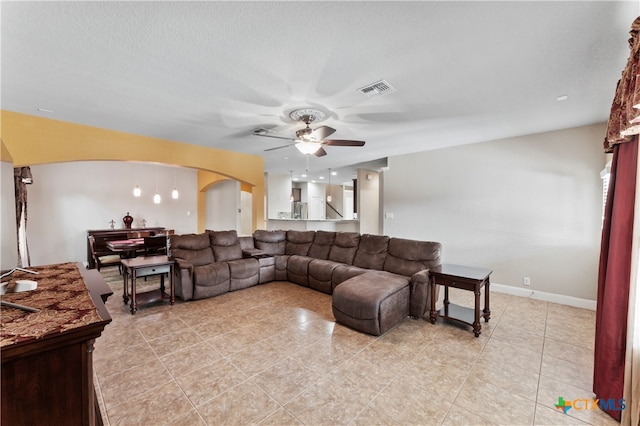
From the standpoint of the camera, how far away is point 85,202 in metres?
6.55

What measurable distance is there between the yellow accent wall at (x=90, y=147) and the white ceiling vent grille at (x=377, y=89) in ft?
9.89

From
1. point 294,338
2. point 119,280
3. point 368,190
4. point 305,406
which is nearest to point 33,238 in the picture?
point 119,280

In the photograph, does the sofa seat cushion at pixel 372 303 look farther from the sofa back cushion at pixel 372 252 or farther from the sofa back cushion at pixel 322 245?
the sofa back cushion at pixel 322 245

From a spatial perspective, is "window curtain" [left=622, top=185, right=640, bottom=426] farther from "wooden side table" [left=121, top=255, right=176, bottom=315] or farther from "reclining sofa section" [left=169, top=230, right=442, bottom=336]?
"wooden side table" [left=121, top=255, right=176, bottom=315]

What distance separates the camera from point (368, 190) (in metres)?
8.32

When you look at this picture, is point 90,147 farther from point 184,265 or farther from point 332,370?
point 332,370

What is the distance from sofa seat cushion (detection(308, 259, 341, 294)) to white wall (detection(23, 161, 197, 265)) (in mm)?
5798

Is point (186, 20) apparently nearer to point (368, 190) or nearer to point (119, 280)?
point (119, 280)

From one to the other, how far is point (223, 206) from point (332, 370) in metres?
7.72

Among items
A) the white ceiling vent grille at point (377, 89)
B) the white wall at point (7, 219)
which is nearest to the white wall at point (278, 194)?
the white ceiling vent grille at point (377, 89)

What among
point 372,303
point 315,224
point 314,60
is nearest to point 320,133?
point 314,60

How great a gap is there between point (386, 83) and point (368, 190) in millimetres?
5880

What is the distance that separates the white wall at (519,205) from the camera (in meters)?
3.78

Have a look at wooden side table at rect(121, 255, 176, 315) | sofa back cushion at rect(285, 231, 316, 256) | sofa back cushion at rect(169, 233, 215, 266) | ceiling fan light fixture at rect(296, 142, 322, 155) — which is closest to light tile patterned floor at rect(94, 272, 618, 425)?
wooden side table at rect(121, 255, 176, 315)
